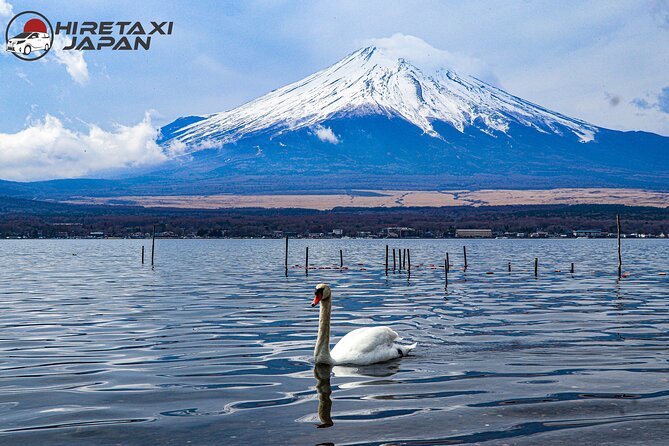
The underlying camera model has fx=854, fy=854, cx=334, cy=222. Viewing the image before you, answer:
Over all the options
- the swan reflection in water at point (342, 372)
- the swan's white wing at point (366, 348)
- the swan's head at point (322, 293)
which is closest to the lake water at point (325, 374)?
the swan reflection in water at point (342, 372)

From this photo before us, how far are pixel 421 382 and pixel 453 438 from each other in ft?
16.1

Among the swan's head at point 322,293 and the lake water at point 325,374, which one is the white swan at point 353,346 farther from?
the lake water at point 325,374

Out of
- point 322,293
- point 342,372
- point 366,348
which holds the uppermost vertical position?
point 322,293

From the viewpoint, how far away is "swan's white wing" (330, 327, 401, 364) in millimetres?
20344

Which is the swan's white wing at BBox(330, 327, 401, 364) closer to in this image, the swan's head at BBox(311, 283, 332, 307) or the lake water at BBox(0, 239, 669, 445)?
the lake water at BBox(0, 239, 669, 445)

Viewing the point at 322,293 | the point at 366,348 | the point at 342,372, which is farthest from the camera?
the point at 322,293

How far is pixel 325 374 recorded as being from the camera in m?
19.2

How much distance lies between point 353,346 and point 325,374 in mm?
1572

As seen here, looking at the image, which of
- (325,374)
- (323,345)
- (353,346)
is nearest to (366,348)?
(353,346)

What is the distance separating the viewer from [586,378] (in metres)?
18.0

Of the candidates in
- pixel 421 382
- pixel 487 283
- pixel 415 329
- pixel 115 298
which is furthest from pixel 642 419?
pixel 487 283

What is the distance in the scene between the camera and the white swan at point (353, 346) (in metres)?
20.2

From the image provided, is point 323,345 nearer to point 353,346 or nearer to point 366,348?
point 353,346

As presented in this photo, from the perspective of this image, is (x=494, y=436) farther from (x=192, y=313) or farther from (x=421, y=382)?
(x=192, y=313)
